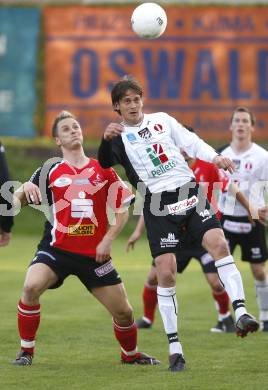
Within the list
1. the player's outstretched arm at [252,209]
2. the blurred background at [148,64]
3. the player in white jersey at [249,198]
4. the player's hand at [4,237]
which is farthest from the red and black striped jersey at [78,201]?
the blurred background at [148,64]

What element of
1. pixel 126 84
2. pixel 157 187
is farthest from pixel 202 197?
pixel 126 84

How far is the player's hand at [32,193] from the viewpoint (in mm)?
8188

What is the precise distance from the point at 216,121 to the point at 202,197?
15192 mm

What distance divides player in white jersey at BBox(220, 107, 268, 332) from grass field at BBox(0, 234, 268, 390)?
79cm

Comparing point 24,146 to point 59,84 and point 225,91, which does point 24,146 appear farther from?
point 225,91

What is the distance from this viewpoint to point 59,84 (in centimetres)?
2350

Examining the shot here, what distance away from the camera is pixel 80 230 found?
8.34m

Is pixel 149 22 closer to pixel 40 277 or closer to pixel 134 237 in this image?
pixel 134 237

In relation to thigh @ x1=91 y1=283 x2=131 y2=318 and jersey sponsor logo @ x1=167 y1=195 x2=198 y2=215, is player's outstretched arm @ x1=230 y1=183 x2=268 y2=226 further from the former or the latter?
thigh @ x1=91 y1=283 x2=131 y2=318

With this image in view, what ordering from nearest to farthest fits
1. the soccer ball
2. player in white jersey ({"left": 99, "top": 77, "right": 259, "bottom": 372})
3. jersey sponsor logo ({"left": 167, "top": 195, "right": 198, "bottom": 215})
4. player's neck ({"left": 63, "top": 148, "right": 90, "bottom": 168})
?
player in white jersey ({"left": 99, "top": 77, "right": 259, "bottom": 372})
jersey sponsor logo ({"left": 167, "top": 195, "right": 198, "bottom": 215})
player's neck ({"left": 63, "top": 148, "right": 90, "bottom": 168})
the soccer ball

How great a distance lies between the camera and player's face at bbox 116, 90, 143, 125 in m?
8.29

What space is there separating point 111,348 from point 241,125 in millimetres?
3029

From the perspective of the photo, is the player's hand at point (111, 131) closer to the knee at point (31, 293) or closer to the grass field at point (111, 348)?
the knee at point (31, 293)

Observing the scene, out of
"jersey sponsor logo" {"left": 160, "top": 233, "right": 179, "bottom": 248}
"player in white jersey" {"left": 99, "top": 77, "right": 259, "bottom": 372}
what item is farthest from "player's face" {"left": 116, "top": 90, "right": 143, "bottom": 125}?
Result: "jersey sponsor logo" {"left": 160, "top": 233, "right": 179, "bottom": 248}
